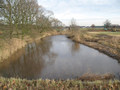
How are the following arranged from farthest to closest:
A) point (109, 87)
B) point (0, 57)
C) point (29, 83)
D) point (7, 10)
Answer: point (7, 10) < point (0, 57) < point (29, 83) < point (109, 87)

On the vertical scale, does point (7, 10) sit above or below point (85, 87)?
above

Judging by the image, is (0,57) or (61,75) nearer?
(61,75)

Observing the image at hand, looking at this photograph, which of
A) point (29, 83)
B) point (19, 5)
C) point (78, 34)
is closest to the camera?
point (29, 83)

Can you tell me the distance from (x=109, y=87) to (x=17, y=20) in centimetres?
1320

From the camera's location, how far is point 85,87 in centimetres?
385

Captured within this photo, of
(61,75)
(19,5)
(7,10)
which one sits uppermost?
(19,5)

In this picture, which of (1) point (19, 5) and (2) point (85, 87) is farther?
(1) point (19, 5)

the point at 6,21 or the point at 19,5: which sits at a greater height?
the point at 19,5

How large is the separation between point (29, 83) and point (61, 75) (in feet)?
8.61

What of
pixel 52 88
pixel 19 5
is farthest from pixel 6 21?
pixel 52 88

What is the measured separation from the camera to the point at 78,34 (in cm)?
2464

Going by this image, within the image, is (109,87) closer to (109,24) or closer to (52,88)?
(52,88)

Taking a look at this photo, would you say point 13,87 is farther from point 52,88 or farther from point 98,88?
point 98,88

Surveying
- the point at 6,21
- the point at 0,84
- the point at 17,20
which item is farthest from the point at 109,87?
the point at 17,20
